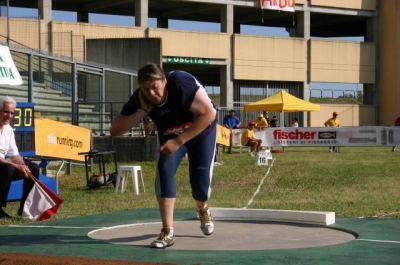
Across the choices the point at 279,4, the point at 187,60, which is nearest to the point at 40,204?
the point at 187,60

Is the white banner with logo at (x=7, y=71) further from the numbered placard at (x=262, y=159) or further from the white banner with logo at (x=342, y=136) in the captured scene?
the white banner with logo at (x=342, y=136)

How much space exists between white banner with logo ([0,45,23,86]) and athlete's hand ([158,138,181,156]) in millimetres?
9163

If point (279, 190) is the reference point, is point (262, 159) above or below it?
above

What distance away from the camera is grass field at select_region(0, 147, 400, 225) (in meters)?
12.3

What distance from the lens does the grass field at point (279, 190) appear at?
12297mm

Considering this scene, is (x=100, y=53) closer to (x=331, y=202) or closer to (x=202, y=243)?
(x=331, y=202)

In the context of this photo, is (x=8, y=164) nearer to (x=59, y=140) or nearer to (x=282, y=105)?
(x=59, y=140)

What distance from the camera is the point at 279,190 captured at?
53.1 ft

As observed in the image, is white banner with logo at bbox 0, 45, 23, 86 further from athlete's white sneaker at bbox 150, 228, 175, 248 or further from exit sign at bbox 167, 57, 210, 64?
exit sign at bbox 167, 57, 210, 64

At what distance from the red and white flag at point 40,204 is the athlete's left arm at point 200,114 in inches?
147

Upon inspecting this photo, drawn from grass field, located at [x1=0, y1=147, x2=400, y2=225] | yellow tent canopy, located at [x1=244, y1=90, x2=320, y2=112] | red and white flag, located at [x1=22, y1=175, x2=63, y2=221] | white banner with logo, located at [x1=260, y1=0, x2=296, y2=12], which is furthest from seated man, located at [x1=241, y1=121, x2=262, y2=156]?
white banner with logo, located at [x1=260, y1=0, x2=296, y2=12]

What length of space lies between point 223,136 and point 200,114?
2163 cm

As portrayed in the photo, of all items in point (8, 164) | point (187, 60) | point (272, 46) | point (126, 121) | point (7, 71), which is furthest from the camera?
point (272, 46)

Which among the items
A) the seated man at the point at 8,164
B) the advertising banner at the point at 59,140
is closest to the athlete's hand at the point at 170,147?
the seated man at the point at 8,164
